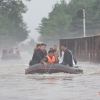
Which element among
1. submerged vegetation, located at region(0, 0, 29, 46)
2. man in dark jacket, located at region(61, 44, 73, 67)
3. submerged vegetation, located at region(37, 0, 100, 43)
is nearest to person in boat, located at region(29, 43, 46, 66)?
man in dark jacket, located at region(61, 44, 73, 67)

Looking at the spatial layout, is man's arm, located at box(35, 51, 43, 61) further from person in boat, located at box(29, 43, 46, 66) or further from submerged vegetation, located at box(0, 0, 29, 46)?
submerged vegetation, located at box(0, 0, 29, 46)

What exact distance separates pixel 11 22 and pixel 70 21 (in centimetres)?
1205

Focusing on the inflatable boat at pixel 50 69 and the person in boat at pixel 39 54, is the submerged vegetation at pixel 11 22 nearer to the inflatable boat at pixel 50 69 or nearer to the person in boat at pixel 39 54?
the person in boat at pixel 39 54

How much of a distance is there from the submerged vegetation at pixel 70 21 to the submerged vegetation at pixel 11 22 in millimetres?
5720

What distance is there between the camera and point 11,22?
11362cm

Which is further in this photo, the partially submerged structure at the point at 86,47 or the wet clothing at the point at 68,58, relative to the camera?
the partially submerged structure at the point at 86,47

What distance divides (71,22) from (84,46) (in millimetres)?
59878

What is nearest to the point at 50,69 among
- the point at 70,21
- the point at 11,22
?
the point at 70,21

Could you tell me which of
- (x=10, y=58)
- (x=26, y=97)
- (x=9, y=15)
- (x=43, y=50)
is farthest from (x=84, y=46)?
(x=9, y=15)

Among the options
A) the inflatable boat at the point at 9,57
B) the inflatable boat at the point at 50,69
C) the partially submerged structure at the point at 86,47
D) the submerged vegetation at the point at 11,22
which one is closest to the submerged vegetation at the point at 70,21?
the submerged vegetation at the point at 11,22

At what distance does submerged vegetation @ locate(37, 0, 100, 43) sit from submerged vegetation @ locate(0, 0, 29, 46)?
18.8 feet

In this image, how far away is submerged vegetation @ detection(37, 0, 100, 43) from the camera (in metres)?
96.9

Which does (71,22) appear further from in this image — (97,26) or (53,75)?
(53,75)

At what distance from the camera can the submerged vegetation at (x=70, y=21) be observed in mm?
96938
